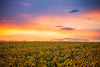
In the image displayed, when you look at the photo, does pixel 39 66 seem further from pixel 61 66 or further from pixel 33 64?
pixel 61 66

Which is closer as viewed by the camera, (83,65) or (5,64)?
(83,65)

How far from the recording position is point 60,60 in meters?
10.1

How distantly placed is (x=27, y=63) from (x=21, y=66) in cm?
69

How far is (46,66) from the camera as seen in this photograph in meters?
8.73

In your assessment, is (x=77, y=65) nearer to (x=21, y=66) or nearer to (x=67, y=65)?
(x=67, y=65)

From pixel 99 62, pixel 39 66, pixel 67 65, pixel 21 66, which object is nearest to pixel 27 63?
pixel 21 66

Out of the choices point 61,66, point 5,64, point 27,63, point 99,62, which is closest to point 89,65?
point 99,62

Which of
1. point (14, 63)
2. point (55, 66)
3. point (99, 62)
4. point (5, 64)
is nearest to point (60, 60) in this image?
point (55, 66)

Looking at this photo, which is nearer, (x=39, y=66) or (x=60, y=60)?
(x=39, y=66)

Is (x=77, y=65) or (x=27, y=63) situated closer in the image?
(x=77, y=65)

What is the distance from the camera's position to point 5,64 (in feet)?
31.3

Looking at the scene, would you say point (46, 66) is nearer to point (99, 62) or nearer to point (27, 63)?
point (27, 63)

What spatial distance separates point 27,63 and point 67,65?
11.0 ft

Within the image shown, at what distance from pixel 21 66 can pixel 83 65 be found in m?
4.93
